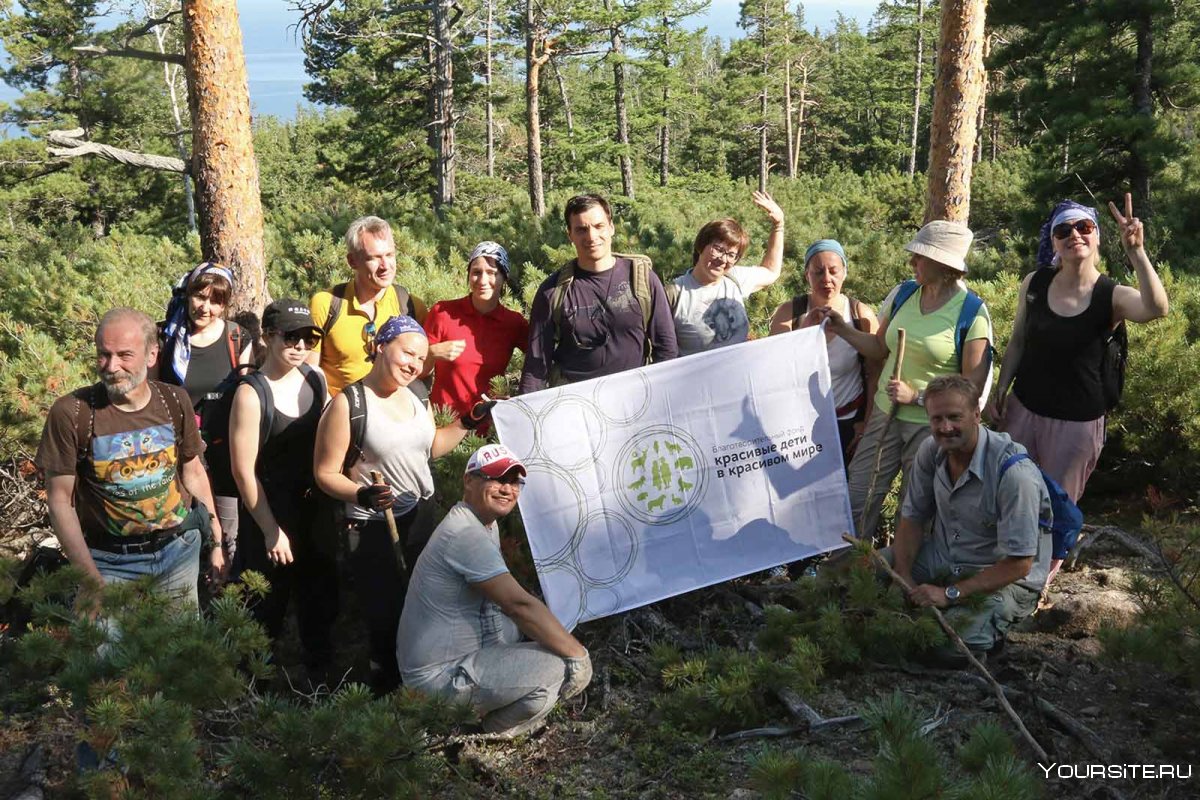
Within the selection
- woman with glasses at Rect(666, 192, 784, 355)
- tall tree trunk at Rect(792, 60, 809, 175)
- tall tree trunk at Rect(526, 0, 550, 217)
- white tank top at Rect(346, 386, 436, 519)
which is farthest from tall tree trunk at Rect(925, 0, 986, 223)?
tall tree trunk at Rect(792, 60, 809, 175)

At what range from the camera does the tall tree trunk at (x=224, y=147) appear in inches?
270

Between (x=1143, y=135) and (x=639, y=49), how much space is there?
22922 mm

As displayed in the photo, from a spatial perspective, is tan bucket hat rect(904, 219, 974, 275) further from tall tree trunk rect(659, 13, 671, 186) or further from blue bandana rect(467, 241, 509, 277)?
tall tree trunk rect(659, 13, 671, 186)

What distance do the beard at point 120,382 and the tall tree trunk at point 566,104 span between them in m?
25.4

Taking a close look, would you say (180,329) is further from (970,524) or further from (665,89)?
(665,89)

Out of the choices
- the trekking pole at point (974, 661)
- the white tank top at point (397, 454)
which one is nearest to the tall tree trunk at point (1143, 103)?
the trekking pole at point (974, 661)

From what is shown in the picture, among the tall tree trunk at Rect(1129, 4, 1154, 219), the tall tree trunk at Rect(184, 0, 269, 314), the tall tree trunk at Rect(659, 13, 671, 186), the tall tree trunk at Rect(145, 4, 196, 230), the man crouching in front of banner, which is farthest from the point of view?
the tall tree trunk at Rect(145, 4, 196, 230)

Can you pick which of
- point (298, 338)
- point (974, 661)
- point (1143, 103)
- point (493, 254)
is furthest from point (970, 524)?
point (1143, 103)

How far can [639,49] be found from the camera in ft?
106

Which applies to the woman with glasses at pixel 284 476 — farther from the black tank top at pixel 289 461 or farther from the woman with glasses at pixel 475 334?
the woman with glasses at pixel 475 334

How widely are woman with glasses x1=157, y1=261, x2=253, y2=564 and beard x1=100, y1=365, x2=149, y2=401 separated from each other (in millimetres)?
884

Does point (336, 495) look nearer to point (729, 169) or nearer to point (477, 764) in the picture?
point (477, 764)

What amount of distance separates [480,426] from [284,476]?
38.1 inches

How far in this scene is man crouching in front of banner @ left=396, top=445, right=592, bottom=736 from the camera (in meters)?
3.39
